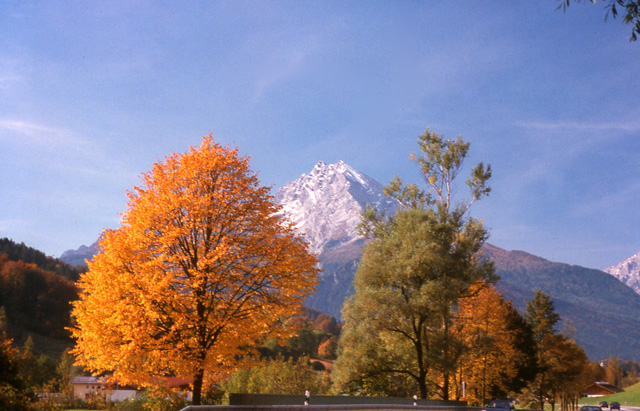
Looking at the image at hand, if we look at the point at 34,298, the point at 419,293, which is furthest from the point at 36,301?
the point at 419,293

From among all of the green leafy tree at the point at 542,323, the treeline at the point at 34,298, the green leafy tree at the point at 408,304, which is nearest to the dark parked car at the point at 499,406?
the green leafy tree at the point at 408,304

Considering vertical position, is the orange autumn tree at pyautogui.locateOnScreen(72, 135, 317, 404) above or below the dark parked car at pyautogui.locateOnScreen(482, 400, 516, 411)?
above

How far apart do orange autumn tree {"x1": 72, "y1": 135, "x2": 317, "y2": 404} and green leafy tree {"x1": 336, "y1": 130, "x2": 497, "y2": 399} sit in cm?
1754

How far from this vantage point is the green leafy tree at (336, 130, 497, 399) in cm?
4534

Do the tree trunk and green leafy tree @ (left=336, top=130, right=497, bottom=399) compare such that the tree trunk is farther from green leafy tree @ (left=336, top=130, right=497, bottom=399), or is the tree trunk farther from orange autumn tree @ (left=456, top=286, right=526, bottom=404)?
orange autumn tree @ (left=456, top=286, right=526, bottom=404)

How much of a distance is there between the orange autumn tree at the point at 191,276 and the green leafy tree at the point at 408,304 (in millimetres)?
17537

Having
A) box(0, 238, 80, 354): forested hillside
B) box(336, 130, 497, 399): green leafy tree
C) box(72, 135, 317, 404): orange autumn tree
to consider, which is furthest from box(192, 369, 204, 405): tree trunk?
box(0, 238, 80, 354): forested hillside

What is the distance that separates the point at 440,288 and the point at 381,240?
26.6 ft

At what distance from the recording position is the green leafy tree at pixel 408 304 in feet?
149

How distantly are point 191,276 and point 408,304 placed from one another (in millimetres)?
22261

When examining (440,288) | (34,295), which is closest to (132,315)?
(440,288)

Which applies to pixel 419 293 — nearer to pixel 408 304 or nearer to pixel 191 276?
pixel 408 304

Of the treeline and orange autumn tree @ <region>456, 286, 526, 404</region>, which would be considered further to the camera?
the treeline

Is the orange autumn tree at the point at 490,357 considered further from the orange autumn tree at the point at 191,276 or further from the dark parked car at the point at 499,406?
the orange autumn tree at the point at 191,276
